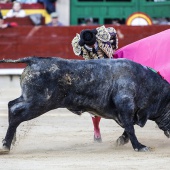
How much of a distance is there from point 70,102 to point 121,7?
7591 millimetres

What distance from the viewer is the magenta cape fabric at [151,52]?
26.4ft

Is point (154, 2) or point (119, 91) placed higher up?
point (119, 91)

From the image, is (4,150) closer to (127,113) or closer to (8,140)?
(8,140)

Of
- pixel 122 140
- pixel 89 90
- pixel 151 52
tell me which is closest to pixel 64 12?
pixel 151 52

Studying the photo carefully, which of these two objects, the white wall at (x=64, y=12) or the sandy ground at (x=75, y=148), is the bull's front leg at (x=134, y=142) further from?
the white wall at (x=64, y=12)

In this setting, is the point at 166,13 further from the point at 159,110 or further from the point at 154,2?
the point at 159,110

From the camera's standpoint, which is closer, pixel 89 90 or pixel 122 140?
pixel 89 90

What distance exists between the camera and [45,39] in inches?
542

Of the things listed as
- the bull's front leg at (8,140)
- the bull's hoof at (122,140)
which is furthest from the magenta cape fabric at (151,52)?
the bull's front leg at (8,140)

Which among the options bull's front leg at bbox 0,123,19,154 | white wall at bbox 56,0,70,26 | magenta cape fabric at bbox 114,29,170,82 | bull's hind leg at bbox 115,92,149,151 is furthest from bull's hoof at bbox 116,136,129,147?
white wall at bbox 56,0,70,26

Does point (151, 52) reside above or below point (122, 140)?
above

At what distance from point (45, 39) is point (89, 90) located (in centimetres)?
668

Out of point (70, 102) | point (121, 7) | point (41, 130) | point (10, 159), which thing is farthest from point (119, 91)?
point (121, 7)

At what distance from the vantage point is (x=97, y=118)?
26.1 feet
